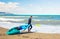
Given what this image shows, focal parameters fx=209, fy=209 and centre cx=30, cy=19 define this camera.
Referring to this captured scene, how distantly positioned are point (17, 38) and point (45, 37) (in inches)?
89.7

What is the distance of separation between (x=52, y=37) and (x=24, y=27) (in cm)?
346

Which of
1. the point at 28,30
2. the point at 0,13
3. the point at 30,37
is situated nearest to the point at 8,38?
the point at 30,37

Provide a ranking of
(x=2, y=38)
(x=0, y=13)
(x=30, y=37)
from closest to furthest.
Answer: (x=2, y=38) < (x=30, y=37) < (x=0, y=13)

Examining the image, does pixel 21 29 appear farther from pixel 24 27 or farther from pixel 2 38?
pixel 2 38

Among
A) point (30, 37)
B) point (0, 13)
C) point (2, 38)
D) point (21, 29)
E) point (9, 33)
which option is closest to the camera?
point (2, 38)

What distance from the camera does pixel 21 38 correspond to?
15.3m

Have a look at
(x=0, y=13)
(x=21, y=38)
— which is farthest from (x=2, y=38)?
(x=0, y=13)

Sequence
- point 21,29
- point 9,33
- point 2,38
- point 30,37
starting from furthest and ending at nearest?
1. point 21,29
2. point 9,33
3. point 30,37
4. point 2,38

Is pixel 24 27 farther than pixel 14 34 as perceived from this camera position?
Yes

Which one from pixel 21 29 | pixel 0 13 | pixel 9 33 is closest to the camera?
pixel 9 33

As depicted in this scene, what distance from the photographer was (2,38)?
49.3 feet

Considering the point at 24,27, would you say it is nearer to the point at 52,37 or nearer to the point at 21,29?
the point at 21,29

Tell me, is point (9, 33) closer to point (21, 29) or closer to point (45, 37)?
point (21, 29)

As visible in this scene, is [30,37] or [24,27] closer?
[30,37]
